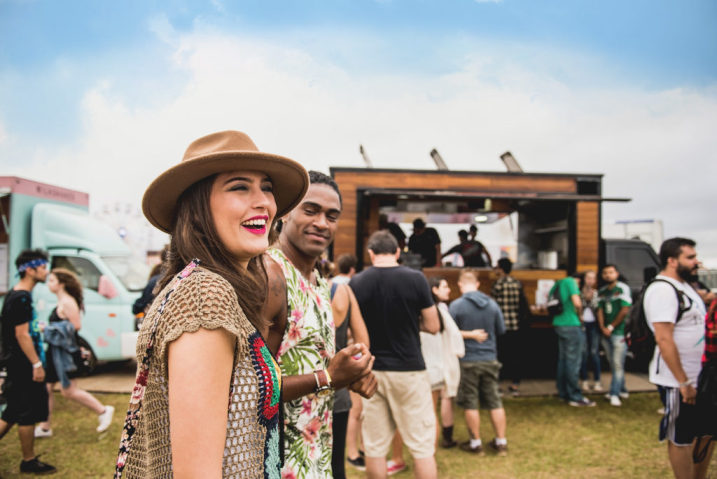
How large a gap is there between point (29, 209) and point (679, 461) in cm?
912

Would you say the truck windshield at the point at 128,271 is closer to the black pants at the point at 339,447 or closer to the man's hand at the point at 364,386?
the black pants at the point at 339,447

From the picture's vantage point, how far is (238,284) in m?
1.12

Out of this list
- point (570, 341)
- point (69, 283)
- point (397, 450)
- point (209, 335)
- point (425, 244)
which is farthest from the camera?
point (425, 244)

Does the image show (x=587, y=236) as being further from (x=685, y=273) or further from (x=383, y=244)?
(x=383, y=244)

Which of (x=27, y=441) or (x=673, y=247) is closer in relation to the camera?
(x=673, y=247)

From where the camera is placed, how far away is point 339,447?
256cm

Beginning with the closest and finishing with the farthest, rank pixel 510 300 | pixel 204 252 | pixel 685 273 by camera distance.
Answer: pixel 204 252 < pixel 685 273 < pixel 510 300

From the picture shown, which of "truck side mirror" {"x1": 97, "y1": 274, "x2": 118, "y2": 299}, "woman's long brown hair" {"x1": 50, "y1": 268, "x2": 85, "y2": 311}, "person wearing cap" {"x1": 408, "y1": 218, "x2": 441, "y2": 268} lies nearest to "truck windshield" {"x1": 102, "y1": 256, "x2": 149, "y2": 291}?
"truck side mirror" {"x1": 97, "y1": 274, "x2": 118, "y2": 299}

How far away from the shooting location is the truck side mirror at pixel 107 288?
733 centimetres

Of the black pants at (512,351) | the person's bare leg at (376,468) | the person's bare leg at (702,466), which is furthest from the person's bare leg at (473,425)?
the black pants at (512,351)

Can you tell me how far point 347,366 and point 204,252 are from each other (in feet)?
2.78

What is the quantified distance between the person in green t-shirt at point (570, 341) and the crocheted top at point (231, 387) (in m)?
5.99

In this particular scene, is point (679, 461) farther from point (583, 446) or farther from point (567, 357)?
point (567, 357)

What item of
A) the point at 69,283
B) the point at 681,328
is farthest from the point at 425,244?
the point at 69,283
